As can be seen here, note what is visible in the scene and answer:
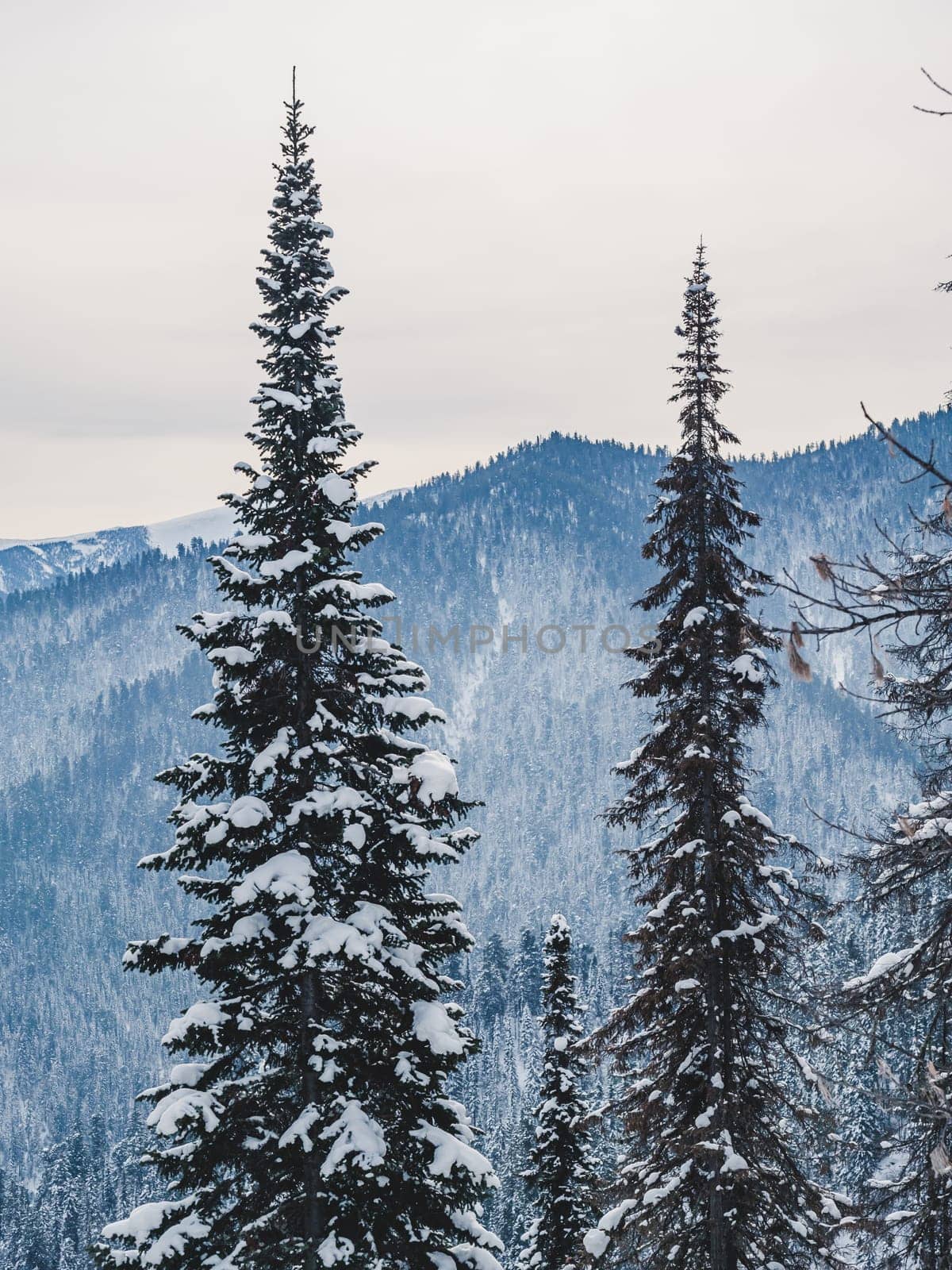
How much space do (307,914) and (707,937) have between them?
17.3ft

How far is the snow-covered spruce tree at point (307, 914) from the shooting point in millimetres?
9039

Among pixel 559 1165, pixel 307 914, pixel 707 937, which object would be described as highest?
pixel 307 914

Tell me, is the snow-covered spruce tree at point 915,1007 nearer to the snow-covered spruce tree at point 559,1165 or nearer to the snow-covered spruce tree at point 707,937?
the snow-covered spruce tree at point 707,937

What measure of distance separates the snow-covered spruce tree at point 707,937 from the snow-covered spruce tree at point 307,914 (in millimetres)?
3387

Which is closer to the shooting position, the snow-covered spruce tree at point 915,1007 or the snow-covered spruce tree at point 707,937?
the snow-covered spruce tree at point 915,1007

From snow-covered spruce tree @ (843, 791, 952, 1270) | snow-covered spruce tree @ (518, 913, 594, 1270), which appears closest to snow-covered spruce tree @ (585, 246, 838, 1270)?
snow-covered spruce tree @ (843, 791, 952, 1270)

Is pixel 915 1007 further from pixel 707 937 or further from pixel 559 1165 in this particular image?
pixel 559 1165

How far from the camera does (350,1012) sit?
9.76 m

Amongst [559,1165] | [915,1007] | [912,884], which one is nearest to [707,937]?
[912,884]

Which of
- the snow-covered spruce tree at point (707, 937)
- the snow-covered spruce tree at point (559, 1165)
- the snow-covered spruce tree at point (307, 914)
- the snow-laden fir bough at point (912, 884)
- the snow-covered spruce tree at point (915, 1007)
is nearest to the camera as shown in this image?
the snow-laden fir bough at point (912, 884)

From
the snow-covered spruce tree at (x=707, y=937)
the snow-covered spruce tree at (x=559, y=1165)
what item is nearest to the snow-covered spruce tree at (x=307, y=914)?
the snow-covered spruce tree at (x=707, y=937)

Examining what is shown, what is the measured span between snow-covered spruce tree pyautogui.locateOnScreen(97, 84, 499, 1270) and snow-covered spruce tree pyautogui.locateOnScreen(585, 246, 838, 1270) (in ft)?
11.1

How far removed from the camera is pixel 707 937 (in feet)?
40.4

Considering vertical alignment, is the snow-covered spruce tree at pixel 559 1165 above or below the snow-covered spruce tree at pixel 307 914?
below
